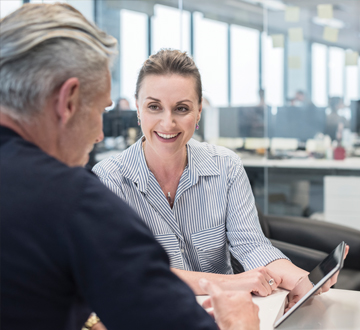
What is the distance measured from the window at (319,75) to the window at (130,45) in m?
1.76

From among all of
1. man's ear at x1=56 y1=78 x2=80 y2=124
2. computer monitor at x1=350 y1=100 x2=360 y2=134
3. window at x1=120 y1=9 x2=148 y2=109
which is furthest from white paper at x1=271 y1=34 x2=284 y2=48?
man's ear at x1=56 y1=78 x2=80 y2=124

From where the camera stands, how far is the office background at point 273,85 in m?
4.18

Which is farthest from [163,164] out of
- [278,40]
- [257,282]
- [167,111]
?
Answer: [278,40]

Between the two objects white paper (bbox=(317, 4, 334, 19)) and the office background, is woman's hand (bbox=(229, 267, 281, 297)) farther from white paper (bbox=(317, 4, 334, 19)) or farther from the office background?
white paper (bbox=(317, 4, 334, 19))

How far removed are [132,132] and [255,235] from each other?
3.05m

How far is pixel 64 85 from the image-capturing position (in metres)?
0.67

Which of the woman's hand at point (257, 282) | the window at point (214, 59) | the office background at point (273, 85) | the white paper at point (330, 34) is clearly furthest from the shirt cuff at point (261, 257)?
the window at point (214, 59)

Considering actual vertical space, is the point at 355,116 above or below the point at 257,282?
above

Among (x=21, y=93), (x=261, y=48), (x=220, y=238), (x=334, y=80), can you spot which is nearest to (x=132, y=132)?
(x=261, y=48)

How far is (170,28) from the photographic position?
4.64 metres

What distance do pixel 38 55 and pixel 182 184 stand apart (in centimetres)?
96

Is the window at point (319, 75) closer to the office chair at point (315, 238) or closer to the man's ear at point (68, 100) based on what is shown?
the office chair at point (315, 238)

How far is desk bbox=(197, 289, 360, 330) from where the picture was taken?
1.04 metres

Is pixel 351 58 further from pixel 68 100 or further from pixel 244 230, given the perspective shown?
pixel 68 100
